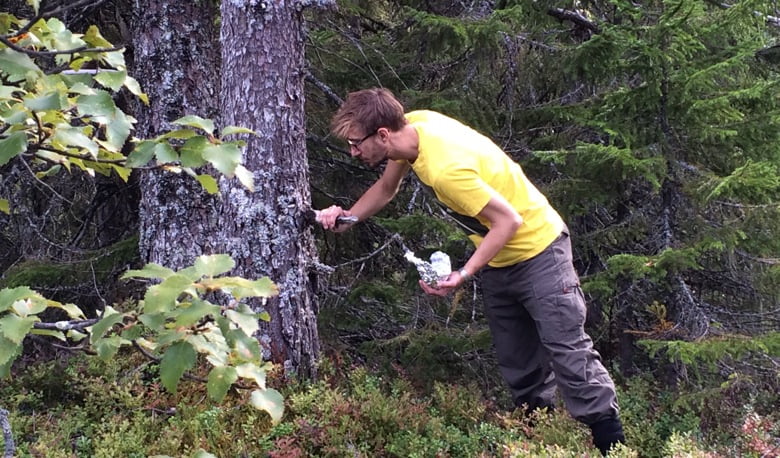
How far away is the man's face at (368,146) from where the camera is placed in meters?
3.42

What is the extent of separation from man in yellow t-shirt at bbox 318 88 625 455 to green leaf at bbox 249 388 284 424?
1830mm

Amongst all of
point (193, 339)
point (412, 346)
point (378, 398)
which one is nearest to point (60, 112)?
point (193, 339)

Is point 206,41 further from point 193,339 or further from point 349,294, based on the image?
point 193,339

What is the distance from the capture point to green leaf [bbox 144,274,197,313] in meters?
1.39

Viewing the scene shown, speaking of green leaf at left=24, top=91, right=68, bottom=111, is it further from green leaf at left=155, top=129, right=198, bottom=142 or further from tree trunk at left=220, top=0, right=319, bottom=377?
tree trunk at left=220, top=0, right=319, bottom=377

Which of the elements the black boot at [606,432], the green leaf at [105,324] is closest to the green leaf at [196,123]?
the green leaf at [105,324]

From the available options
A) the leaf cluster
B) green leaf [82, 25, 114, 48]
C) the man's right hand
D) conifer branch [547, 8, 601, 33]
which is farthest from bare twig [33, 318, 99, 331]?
conifer branch [547, 8, 601, 33]

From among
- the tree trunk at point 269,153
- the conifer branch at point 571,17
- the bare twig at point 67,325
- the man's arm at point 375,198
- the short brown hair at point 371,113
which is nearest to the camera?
the bare twig at point 67,325

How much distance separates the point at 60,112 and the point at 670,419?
402cm

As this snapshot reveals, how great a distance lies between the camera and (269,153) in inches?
166

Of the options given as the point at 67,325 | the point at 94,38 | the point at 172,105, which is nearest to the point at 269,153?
the point at 172,105

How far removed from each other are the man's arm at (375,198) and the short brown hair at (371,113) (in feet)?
1.76

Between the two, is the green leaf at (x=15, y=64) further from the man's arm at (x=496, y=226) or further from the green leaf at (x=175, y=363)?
the man's arm at (x=496, y=226)

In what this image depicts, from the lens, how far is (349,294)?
18.2ft
